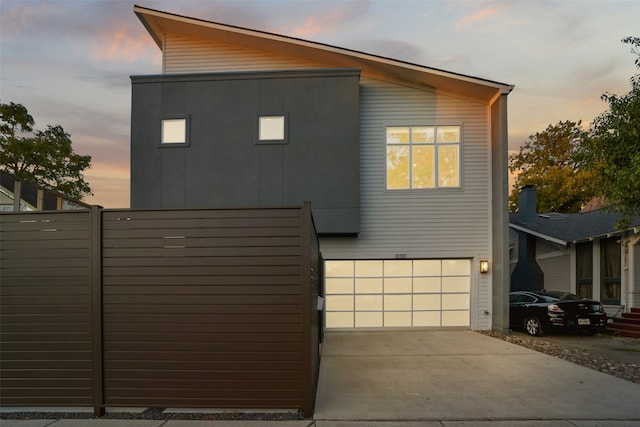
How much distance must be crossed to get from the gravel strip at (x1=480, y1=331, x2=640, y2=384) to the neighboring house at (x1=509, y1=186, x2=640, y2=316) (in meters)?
3.89

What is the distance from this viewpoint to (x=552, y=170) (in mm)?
29125

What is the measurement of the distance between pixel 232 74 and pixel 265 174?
295cm

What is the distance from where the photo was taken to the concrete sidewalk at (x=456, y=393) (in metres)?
4.23

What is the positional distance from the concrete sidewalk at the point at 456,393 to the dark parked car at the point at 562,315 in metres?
3.02

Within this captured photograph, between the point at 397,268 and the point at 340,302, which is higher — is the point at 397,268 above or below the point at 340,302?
above

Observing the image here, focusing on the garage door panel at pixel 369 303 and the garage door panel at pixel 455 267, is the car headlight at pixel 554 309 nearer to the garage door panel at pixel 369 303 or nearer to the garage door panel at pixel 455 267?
the garage door panel at pixel 455 267

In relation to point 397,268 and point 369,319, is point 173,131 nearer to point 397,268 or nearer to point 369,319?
point 397,268

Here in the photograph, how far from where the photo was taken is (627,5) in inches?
414

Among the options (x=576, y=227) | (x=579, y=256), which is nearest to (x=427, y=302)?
(x=579, y=256)

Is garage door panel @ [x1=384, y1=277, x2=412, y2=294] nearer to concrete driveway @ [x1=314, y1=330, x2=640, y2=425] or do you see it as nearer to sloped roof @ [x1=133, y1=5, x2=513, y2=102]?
concrete driveway @ [x1=314, y1=330, x2=640, y2=425]

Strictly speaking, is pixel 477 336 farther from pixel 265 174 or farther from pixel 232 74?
pixel 232 74

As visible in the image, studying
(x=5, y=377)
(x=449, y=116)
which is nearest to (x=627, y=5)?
(x=449, y=116)

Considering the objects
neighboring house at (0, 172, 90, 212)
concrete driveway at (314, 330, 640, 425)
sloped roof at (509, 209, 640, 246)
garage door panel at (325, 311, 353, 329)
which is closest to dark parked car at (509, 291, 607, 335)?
concrete driveway at (314, 330, 640, 425)

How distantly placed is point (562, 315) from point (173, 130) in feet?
38.0
